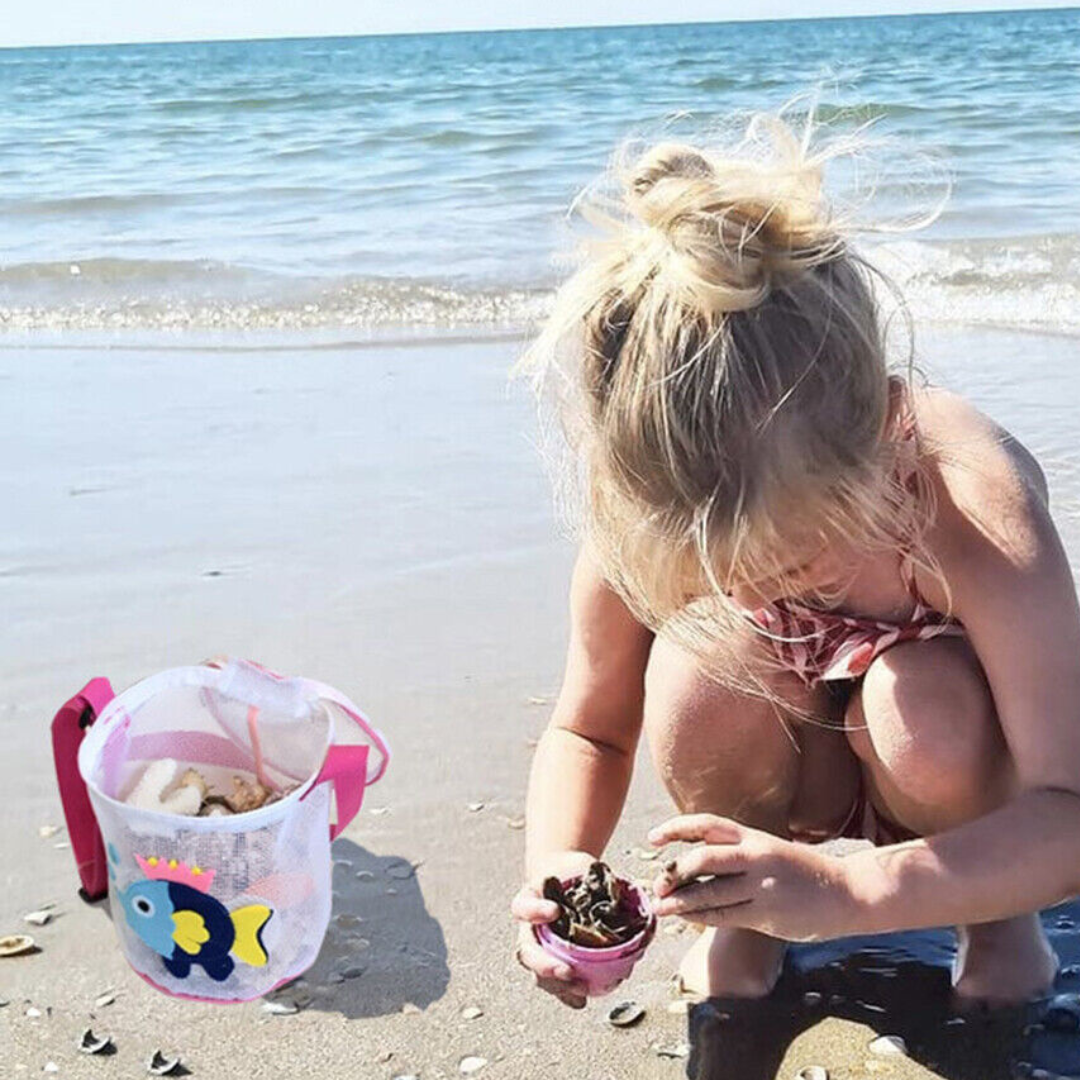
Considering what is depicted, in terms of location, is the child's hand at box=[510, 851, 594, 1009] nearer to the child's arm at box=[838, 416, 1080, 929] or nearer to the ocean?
the child's arm at box=[838, 416, 1080, 929]

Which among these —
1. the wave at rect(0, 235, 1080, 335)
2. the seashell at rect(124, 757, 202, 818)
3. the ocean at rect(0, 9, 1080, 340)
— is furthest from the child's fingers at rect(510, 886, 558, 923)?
the wave at rect(0, 235, 1080, 335)

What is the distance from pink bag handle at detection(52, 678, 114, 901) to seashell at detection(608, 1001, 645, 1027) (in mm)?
759

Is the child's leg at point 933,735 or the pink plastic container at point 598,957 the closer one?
the pink plastic container at point 598,957

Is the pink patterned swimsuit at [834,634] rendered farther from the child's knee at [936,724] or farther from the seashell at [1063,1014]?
the seashell at [1063,1014]

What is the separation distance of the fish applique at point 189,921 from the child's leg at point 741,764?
55cm

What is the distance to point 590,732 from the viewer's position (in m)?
2.27

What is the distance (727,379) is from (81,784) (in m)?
1.16

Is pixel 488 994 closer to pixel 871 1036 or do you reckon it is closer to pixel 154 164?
pixel 871 1036

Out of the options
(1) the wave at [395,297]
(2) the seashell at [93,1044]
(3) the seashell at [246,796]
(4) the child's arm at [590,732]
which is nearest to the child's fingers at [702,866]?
(4) the child's arm at [590,732]

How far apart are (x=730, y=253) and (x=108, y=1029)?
4.18ft

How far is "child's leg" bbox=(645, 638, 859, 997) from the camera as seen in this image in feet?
6.80

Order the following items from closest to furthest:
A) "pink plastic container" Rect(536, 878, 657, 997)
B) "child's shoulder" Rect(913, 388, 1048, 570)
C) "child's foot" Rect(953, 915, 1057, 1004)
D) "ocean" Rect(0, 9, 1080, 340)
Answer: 1. "pink plastic container" Rect(536, 878, 657, 997)
2. "child's shoulder" Rect(913, 388, 1048, 570)
3. "child's foot" Rect(953, 915, 1057, 1004)
4. "ocean" Rect(0, 9, 1080, 340)

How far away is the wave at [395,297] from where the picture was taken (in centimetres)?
652

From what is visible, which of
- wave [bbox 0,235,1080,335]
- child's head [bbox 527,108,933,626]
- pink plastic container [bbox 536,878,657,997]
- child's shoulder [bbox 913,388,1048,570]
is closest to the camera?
child's head [bbox 527,108,933,626]
